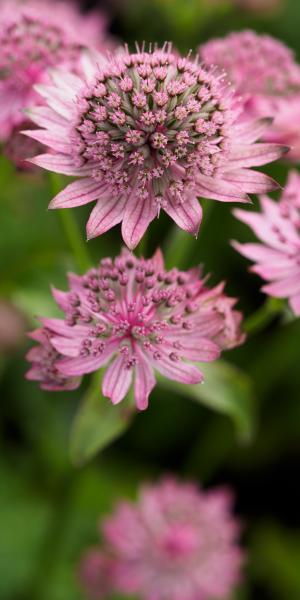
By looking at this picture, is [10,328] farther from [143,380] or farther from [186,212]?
[186,212]

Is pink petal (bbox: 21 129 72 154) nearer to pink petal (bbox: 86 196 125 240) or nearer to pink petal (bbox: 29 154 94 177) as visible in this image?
pink petal (bbox: 29 154 94 177)

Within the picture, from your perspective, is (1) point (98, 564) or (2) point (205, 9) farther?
(2) point (205, 9)

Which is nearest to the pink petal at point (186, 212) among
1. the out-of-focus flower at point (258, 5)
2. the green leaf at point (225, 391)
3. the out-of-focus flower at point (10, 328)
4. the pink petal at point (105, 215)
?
the pink petal at point (105, 215)

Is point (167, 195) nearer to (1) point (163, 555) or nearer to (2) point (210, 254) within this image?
(1) point (163, 555)

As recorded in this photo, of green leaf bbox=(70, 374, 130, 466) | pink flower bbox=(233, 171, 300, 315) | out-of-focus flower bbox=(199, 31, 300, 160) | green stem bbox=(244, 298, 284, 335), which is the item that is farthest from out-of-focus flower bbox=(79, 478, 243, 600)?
out-of-focus flower bbox=(199, 31, 300, 160)

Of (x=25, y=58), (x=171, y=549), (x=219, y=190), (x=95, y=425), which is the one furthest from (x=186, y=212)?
(x=171, y=549)

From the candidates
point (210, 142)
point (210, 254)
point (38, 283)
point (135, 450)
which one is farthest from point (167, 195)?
point (135, 450)
